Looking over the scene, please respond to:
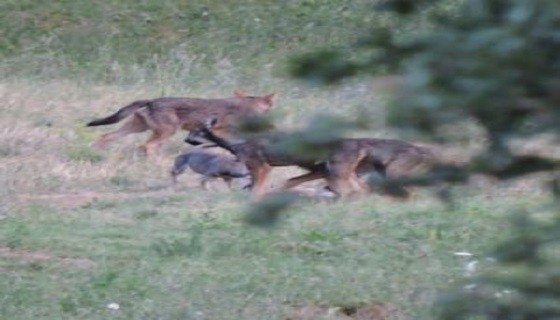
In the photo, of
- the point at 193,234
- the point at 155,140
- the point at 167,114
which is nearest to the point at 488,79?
the point at 193,234

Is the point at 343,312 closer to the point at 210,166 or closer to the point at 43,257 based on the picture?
the point at 43,257

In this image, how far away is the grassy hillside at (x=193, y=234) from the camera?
8203mm

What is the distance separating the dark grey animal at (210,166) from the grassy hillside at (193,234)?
0.15 m

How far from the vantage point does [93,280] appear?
9.38 m

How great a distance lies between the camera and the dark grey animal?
1540 cm

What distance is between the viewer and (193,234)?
437 inches

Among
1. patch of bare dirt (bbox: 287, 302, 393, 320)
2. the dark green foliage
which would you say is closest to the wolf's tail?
patch of bare dirt (bbox: 287, 302, 393, 320)

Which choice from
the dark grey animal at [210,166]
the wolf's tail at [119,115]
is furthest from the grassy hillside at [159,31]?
the dark grey animal at [210,166]

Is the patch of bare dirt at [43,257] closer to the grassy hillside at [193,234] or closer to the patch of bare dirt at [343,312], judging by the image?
the grassy hillside at [193,234]

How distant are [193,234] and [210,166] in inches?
171

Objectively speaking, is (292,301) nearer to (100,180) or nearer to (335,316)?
(335,316)

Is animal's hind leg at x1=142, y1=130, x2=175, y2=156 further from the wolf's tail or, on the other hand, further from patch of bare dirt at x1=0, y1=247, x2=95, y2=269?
patch of bare dirt at x1=0, y1=247, x2=95, y2=269

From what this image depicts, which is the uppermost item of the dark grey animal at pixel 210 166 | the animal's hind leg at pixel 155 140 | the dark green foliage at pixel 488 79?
the dark green foliage at pixel 488 79

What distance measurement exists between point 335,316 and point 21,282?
2.06 meters
